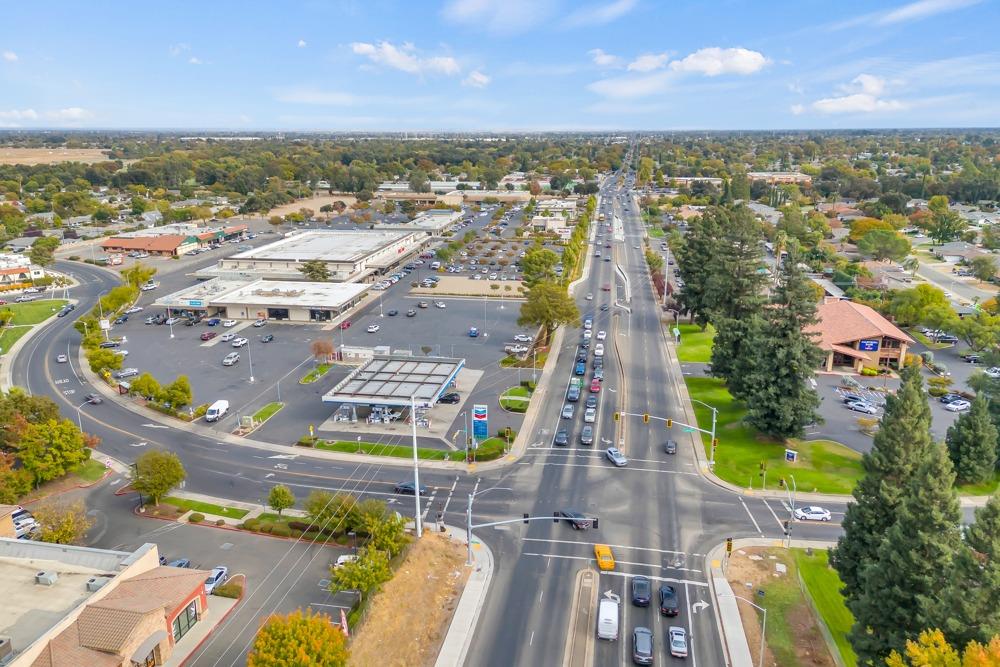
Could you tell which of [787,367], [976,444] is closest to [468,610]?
[787,367]

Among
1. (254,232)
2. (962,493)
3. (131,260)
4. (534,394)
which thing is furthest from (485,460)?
(254,232)

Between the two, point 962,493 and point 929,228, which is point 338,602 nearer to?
point 962,493

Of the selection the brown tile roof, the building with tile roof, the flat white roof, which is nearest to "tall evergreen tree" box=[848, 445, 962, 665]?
the brown tile roof

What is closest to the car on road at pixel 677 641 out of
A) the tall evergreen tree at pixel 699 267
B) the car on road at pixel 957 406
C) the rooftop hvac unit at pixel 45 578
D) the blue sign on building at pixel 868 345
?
the rooftop hvac unit at pixel 45 578

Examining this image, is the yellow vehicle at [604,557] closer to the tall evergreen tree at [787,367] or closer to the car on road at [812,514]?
the car on road at [812,514]

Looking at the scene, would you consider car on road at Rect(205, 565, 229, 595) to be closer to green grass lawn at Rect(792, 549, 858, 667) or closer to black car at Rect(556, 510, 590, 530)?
black car at Rect(556, 510, 590, 530)

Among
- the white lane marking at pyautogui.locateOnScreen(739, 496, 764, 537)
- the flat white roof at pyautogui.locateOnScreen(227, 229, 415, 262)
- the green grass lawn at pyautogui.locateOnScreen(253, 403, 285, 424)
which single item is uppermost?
the flat white roof at pyautogui.locateOnScreen(227, 229, 415, 262)
